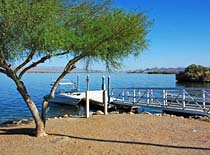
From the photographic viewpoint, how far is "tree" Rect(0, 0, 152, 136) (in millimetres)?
8953

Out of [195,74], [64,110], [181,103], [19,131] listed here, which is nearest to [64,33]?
[19,131]

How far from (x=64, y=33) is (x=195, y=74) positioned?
3251 inches

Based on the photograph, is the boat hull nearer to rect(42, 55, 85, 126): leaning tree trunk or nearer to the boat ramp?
the boat ramp

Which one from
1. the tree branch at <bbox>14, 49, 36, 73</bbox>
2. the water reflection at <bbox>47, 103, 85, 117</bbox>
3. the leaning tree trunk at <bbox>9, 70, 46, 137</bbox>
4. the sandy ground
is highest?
the tree branch at <bbox>14, 49, 36, 73</bbox>

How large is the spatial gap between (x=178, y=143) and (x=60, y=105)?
2658 cm

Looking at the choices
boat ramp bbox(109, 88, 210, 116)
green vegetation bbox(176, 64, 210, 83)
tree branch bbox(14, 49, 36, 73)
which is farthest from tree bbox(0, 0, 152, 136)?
green vegetation bbox(176, 64, 210, 83)

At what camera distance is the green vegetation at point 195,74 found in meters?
86.6

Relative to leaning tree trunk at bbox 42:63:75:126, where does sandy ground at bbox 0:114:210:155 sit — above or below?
below

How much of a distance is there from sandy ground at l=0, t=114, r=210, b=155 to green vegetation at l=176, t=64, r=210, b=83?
75987 mm

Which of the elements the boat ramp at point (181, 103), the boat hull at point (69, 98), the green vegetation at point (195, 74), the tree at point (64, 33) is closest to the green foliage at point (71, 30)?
the tree at point (64, 33)

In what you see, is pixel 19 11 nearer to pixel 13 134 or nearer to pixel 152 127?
pixel 13 134

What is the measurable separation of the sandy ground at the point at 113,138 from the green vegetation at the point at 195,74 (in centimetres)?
7599

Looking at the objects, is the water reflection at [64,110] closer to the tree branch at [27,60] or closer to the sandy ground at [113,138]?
the sandy ground at [113,138]

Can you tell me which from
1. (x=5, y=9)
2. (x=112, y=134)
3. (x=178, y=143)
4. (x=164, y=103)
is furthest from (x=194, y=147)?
(x=164, y=103)
